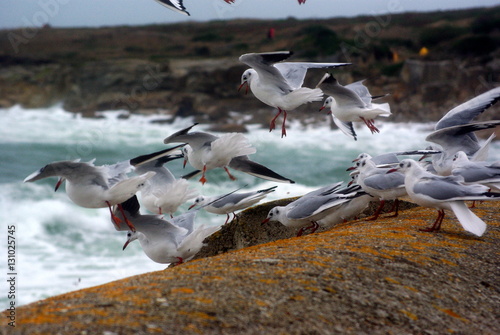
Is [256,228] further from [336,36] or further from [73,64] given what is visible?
[336,36]

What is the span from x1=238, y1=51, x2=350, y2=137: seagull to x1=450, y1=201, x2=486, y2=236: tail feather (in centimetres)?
172

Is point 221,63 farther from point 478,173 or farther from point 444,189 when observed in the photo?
point 444,189

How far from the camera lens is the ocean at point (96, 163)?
8.80 metres

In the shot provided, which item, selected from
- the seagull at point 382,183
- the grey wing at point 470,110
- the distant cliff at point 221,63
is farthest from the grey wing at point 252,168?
the distant cliff at point 221,63

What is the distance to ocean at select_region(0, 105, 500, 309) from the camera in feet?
28.9

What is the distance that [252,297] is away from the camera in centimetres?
250

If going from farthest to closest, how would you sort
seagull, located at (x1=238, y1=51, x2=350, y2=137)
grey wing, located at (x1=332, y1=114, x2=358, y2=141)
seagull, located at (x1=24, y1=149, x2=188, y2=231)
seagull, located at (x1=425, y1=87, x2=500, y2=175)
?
grey wing, located at (x1=332, y1=114, x2=358, y2=141), seagull, located at (x1=238, y1=51, x2=350, y2=137), seagull, located at (x1=425, y1=87, x2=500, y2=175), seagull, located at (x1=24, y1=149, x2=188, y2=231)

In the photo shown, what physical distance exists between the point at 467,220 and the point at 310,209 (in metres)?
1.13

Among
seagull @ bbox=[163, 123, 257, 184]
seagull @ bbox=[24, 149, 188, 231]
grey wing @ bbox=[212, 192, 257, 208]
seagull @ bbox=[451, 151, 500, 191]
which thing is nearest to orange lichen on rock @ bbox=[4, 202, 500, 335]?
seagull @ bbox=[451, 151, 500, 191]

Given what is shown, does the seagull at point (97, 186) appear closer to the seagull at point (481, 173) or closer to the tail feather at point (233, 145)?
the tail feather at point (233, 145)

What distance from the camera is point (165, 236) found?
450 centimetres

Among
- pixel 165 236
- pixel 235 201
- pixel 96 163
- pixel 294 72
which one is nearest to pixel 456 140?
pixel 294 72

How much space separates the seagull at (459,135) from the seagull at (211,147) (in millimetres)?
1428

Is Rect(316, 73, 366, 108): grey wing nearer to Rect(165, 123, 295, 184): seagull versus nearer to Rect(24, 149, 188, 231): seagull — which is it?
Rect(165, 123, 295, 184): seagull
